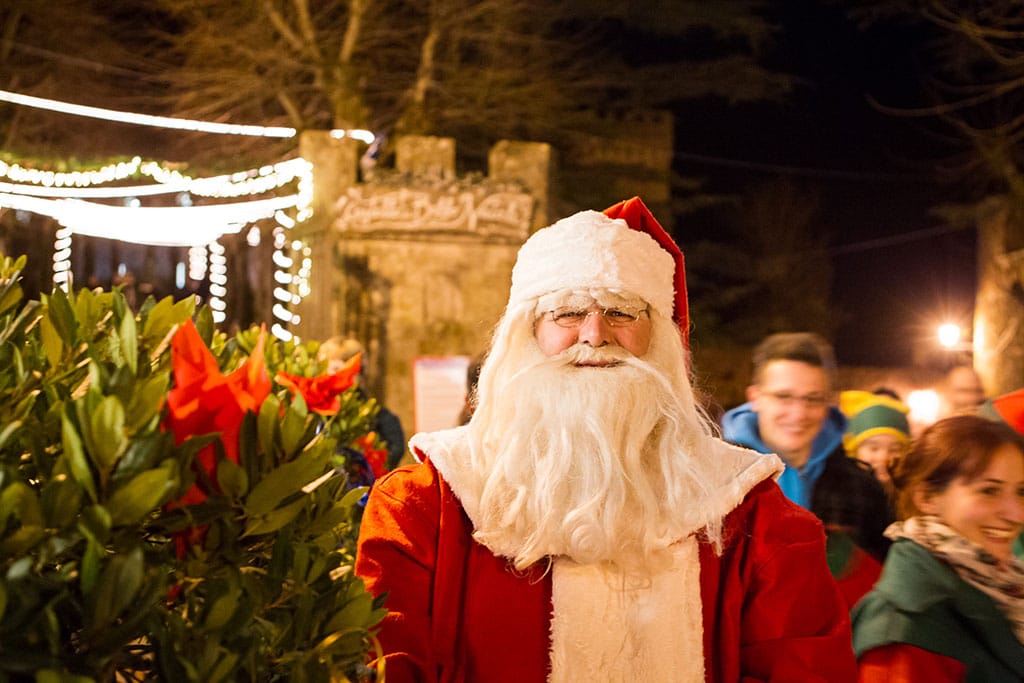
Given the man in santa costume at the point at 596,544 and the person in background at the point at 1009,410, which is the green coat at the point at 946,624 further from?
the person in background at the point at 1009,410

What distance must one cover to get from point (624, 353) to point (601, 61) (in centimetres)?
1496

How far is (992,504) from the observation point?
2377mm

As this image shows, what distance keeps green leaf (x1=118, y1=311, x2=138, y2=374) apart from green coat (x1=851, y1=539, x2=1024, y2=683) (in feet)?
5.85

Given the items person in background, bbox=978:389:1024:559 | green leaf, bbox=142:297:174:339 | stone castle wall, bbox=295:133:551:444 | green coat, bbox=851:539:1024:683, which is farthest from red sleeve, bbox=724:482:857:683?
stone castle wall, bbox=295:133:551:444

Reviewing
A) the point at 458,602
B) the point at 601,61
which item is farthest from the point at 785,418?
the point at 601,61

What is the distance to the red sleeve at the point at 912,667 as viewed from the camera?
7.06 ft

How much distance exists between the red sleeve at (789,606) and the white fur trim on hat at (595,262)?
1.72ft

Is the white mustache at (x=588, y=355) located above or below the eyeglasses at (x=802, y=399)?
A: above

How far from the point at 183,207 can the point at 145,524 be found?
888cm

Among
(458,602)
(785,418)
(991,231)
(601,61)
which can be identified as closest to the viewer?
(458,602)

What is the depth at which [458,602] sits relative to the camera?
1.89 m

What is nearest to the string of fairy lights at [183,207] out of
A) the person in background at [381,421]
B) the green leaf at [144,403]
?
the person in background at [381,421]

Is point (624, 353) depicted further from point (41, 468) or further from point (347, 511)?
point (41, 468)

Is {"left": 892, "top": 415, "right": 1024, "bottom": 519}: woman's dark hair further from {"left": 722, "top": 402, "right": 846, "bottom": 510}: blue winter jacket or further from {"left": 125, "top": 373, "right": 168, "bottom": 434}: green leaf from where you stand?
{"left": 125, "top": 373, "right": 168, "bottom": 434}: green leaf
